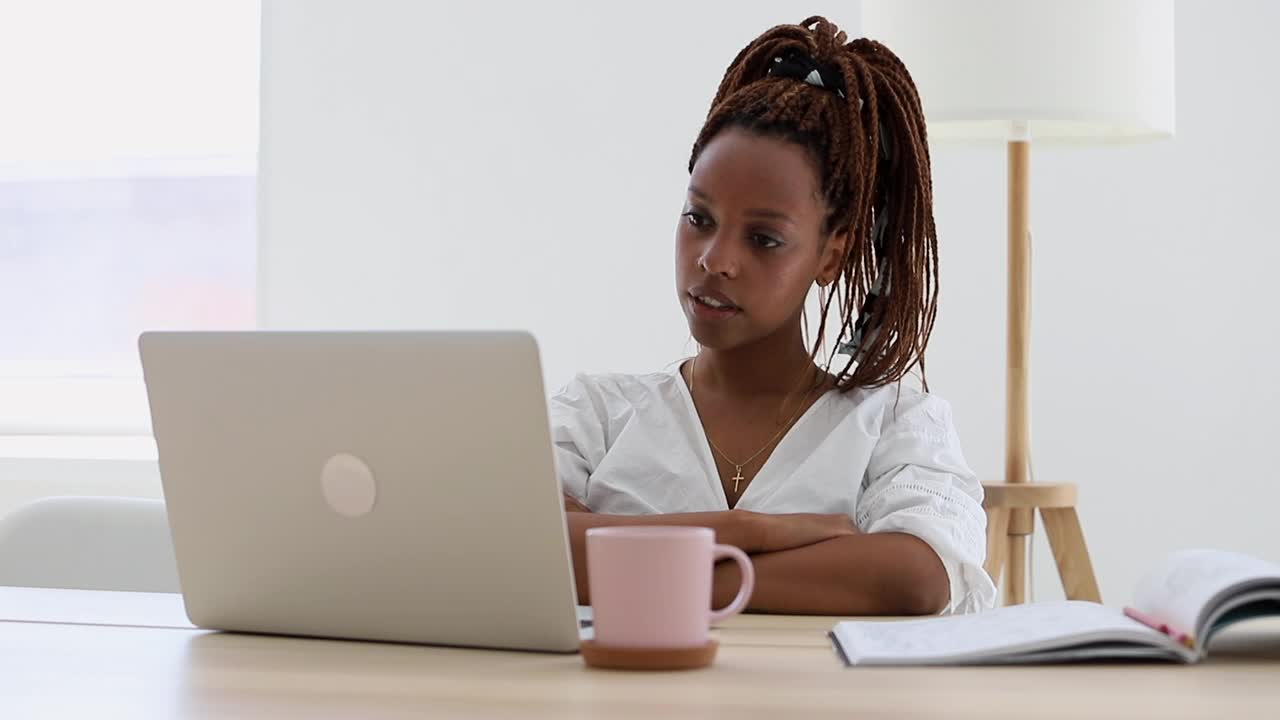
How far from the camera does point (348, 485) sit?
0.91 metres

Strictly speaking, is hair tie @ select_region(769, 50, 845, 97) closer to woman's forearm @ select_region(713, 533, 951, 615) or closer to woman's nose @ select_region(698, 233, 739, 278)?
woman's nose @ select_region(698, 233, 739, 278)

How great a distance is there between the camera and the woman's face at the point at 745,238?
4.78 ft

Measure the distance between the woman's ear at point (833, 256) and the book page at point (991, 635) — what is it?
0.61 m

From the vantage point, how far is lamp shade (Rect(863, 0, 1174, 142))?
2186 mm

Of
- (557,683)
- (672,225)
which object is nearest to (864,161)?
(557,683)

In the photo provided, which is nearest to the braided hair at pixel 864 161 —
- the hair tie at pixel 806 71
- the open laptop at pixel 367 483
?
the hair tie at pixel 806 71

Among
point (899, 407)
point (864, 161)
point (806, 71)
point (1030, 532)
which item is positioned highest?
point (806, 71)

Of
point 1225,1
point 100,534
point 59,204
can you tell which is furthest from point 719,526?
point 59,204

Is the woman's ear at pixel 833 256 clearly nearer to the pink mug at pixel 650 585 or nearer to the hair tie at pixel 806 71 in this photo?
the hair tie at pixel 806 71

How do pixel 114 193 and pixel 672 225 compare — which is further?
pixel 114 193

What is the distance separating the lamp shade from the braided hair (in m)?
0.64

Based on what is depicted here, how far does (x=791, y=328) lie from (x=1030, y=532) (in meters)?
0.91

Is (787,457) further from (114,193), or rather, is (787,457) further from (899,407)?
(114,193)

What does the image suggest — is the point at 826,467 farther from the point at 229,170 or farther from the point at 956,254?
the point at 229,170
